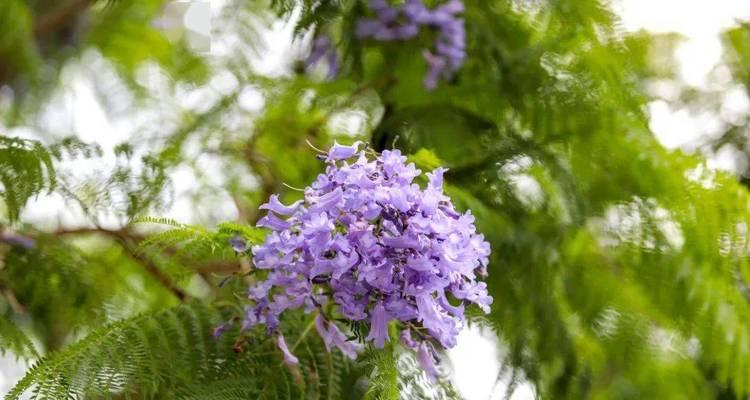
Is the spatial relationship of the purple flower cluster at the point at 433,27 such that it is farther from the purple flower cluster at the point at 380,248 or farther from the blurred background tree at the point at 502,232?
the purple flower cluster at the point at 380,248

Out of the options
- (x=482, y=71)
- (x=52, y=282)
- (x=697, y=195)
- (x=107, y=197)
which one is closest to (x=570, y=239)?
(x=697, y=195)

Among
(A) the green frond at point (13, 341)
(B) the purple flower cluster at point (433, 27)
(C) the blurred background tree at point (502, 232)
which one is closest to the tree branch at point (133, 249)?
(C) the blurred background tree at point (502, 232)

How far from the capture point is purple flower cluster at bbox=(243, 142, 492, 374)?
913 mm

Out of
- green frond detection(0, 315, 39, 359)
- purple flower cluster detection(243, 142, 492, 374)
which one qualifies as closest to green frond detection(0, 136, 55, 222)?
green frond detection(0, 315, 39, 359)

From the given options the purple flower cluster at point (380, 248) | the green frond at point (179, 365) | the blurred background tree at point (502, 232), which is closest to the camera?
the purple flower cluster at point (380, 248)

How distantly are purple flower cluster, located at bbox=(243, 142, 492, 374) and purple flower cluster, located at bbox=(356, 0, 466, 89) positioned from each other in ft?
1.81

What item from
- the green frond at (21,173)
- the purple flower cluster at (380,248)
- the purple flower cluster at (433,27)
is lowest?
the green frond at (21,173)

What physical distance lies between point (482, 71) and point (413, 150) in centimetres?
24

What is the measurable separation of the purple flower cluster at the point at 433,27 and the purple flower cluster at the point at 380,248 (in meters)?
0.55

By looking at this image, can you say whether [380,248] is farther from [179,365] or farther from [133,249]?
[133,249]

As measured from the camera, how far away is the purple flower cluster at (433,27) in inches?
58.5

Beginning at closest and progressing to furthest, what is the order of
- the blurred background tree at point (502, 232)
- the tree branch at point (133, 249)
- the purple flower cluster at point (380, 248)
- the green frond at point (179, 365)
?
the purple flower cluster at point (380, 248), the green frond at point (179, 365), the blurred background tree at point (502, 232), the tree branch at point (133, 249)

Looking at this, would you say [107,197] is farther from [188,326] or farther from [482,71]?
[482,71]

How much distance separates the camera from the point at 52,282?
1.49m
